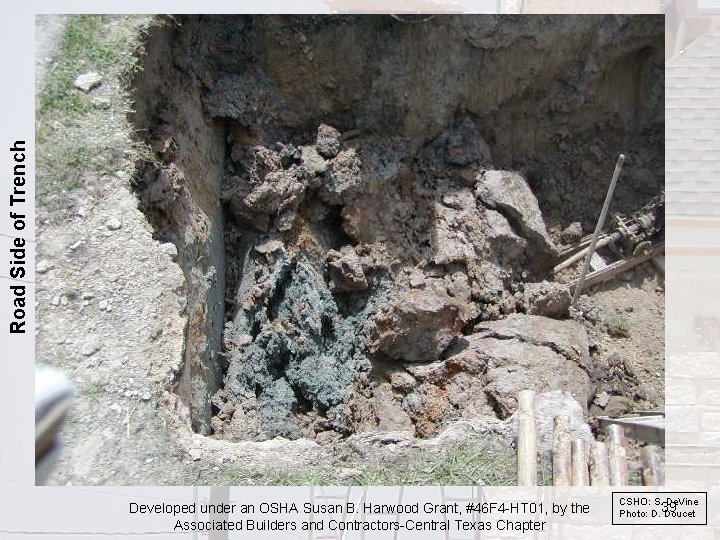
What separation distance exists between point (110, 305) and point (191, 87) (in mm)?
2165

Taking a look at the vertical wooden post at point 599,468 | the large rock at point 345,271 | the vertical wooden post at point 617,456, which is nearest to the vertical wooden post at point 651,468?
the vertical wooden post at point 617,456

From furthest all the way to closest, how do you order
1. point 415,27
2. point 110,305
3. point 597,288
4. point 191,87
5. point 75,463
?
point 597,288
point 415,27
point 191,87
point 110,305
point 75,463

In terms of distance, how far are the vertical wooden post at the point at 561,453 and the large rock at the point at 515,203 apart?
262 centimetres

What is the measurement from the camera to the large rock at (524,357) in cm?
607

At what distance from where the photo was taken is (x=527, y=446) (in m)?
4.89

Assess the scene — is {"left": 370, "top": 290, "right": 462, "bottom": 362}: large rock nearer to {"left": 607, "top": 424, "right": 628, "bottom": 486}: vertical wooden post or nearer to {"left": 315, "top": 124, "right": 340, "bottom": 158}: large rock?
{"left": 315, "top": 124, "right": 340, "bottom": 158}: large rock

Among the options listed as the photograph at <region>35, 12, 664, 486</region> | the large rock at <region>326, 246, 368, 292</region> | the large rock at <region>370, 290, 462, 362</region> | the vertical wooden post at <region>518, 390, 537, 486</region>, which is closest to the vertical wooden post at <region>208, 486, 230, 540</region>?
the photograph at <region>35, 12, 664, 486</region>

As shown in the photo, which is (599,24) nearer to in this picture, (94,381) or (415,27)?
(415,27)

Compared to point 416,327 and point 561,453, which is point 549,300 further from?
point 561,453

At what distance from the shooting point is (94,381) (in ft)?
15.1

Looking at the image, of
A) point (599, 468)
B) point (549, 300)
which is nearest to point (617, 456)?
point (599, 468)

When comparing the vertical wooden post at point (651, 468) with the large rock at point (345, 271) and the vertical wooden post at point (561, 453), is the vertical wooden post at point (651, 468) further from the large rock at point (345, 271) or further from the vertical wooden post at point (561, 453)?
the large rock at point (345, 271)

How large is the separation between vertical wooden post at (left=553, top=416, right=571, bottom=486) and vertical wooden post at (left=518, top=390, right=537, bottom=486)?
0.46ft

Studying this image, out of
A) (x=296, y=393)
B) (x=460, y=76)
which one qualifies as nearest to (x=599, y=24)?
(x=460, y=76)
